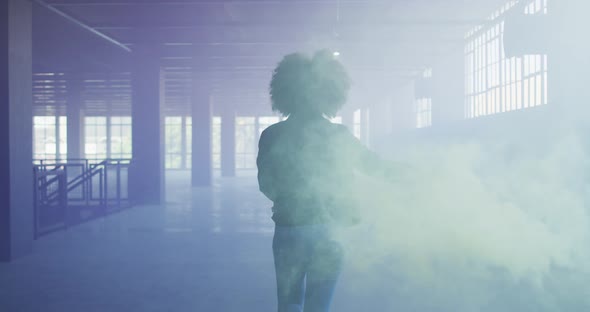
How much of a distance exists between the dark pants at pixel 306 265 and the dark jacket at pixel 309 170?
49 mm

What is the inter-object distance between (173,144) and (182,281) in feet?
102

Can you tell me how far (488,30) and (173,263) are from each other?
792cm

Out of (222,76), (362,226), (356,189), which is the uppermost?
(222,76)

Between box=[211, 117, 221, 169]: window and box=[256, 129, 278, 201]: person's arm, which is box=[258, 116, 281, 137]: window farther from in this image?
box=[256, 129, 278, 201]: person's arm

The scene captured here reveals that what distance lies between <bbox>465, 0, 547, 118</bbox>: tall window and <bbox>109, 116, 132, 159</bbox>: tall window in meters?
27.4

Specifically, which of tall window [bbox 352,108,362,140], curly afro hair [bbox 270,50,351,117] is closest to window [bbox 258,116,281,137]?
tall window [bbox 352,108,362,140]

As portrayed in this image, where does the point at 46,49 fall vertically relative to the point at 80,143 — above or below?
above

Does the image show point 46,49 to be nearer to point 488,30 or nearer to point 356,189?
point 488,30

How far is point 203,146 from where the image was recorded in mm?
18484

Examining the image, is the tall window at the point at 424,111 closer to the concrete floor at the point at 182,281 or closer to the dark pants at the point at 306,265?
the concrete floor at the point at 182,281

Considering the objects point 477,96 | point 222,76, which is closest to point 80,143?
point 222,76

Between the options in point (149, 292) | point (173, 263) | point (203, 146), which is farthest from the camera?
point (203, 146)

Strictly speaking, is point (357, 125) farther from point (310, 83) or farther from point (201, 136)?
point (310, 83)

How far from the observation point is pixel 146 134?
1205 centimetres
